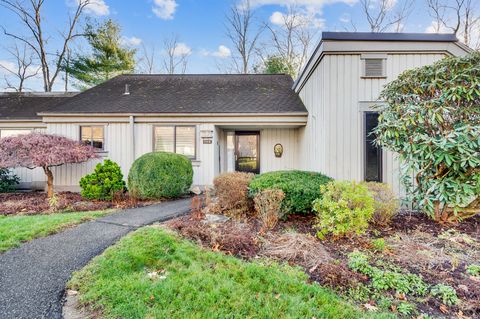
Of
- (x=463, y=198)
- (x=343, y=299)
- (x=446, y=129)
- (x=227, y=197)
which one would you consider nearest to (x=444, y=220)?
(x=463, y=198)

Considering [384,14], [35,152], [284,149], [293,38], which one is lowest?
[35,152]

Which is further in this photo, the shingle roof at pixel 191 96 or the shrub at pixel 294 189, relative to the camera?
the shingle roof at pixel 191 96

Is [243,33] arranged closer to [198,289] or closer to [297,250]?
[297,250]

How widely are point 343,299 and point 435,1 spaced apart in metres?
20.4

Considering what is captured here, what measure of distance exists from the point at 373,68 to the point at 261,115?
3.83 m

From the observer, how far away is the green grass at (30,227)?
3.86 meters

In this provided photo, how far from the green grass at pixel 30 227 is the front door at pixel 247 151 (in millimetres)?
6439

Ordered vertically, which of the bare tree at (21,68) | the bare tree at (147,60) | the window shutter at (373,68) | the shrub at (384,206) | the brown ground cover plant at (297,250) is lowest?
the brown ground cover plant at (297,250)

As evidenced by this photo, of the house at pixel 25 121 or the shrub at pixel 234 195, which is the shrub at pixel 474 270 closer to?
the shrub at pixel 234 195

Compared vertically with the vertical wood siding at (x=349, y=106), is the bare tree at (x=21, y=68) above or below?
above

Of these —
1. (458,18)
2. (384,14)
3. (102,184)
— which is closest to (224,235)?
(102,184)

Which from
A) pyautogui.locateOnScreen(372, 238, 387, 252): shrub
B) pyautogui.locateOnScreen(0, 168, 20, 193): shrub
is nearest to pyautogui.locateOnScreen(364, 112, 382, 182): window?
pyautogui.locateOnScreen(372, 238, 387, 252): shrub

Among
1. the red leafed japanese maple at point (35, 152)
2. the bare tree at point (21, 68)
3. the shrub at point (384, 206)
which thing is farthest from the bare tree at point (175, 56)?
the shrub at point (384, 206)

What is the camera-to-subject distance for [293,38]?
1903 centimetres
